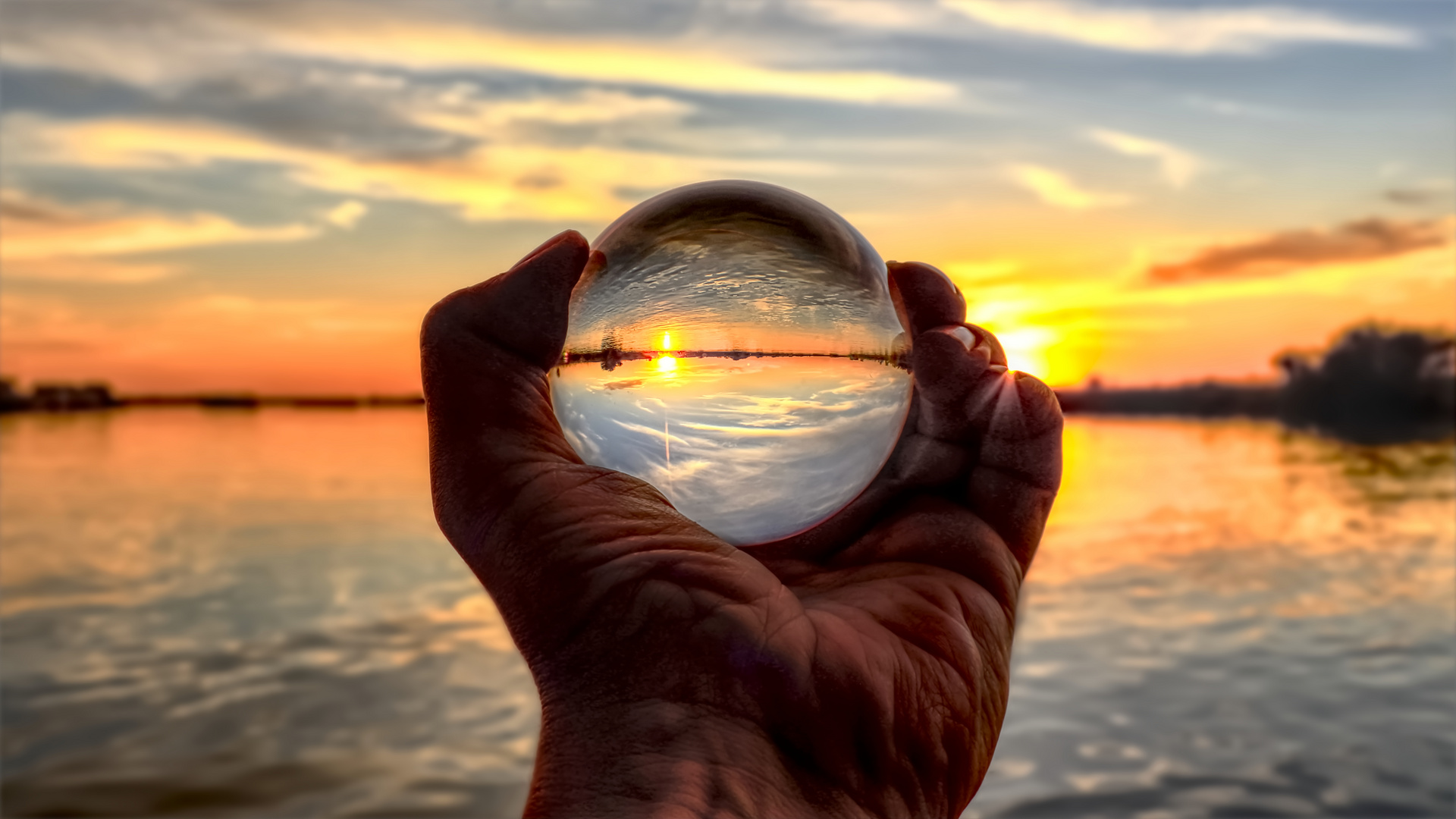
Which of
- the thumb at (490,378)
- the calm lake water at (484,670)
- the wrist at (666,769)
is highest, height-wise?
the thumb at (490,378)

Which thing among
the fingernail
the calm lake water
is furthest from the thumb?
the calm lake water

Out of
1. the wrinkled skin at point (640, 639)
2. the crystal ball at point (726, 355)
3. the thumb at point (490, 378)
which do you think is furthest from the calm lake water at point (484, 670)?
the thumb at point (490, 378)

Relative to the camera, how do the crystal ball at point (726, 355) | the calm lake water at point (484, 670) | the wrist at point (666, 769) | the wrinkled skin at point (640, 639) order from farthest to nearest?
the calm lake water at point (484, 670)
the crystal ball at point (726, 355)
the wrinkled skin at point (640, 639)
the wrist at point (666, 769)

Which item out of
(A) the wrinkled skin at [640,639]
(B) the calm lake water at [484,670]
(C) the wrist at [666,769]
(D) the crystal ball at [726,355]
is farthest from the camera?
(B) the calm lake water at [484,670]

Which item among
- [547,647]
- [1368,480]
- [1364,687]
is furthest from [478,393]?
[1368,480]

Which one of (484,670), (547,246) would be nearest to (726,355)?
(547,246)

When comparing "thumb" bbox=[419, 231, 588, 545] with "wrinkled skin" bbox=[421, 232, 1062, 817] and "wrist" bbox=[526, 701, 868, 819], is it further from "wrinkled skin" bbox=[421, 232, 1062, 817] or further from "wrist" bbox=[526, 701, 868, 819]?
"wrist" bbox=[526, 701, 868, 819]

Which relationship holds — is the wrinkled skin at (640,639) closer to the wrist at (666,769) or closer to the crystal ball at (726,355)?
the wrist at (666,769)

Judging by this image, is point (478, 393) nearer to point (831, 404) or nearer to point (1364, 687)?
point (831, 404)
